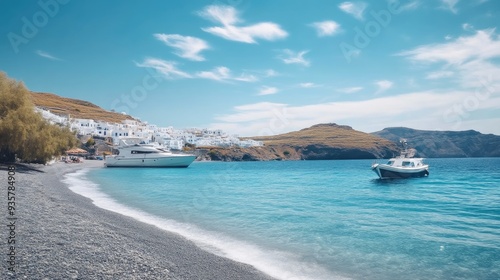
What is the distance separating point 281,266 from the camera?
11.2 meters

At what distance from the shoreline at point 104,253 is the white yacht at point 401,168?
43.3 m

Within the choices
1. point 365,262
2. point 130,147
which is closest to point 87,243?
point 365,262

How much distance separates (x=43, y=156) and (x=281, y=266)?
39.2 metres

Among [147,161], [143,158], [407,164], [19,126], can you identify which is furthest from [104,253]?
[147,161]

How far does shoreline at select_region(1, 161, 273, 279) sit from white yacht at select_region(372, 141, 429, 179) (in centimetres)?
4331

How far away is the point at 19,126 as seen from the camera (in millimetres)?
34312

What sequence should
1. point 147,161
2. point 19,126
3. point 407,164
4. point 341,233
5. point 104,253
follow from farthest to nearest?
1. point 147,161
2. point 407,164
3. point 19,126
4. point 341,233
5. point 104,253

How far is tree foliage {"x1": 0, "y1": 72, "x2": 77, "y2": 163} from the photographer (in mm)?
34281

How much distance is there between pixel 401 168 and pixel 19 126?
51019mm

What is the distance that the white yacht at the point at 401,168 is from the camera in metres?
51.0

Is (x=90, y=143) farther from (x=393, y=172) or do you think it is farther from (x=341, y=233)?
(x=341, y=233)

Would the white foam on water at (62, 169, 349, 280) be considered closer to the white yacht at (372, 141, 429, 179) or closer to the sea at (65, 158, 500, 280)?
the sea at (65, 158, 500, 280)

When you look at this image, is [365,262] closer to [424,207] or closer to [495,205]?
[424,207]

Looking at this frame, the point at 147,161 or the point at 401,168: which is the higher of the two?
the point at 147,161
